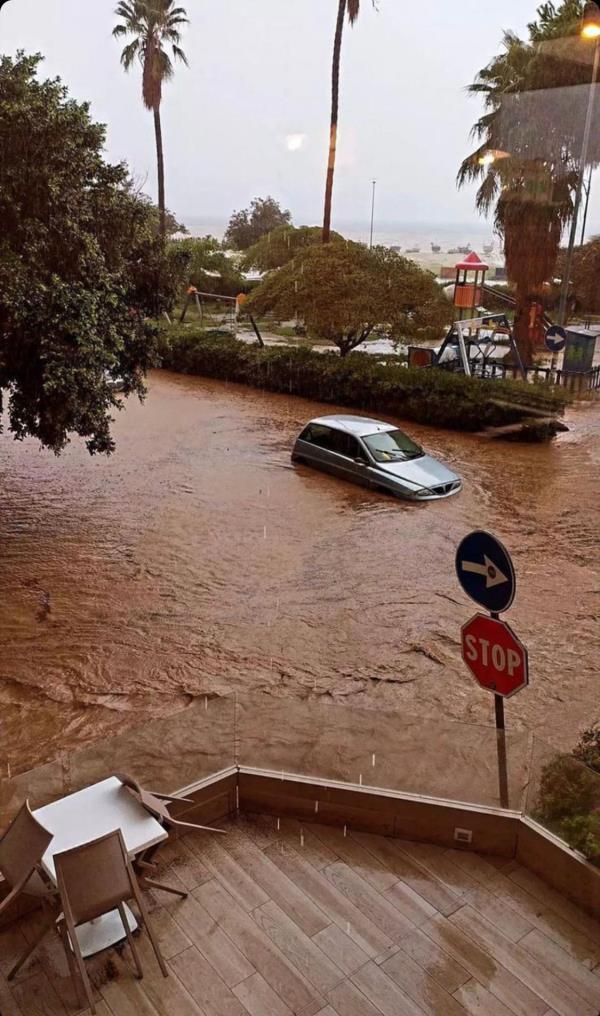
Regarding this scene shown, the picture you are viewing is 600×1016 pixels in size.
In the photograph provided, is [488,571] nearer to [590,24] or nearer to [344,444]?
[590,24]

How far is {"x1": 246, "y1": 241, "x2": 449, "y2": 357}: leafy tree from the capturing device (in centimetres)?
704

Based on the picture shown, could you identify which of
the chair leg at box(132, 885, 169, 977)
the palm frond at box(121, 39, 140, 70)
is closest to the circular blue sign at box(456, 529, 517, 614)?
the chair leg at box(132, 885, 169, 977)

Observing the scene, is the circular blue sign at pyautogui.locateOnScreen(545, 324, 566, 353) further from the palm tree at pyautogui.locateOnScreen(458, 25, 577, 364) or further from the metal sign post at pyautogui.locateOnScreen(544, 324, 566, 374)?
the palm tree at pyautogui.locateOnScreen(458, 25, 577, 364)

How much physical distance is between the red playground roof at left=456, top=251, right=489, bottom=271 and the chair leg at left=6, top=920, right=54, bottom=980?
431 centimetres

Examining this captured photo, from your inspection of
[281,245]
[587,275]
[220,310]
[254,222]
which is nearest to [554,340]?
[587,275]

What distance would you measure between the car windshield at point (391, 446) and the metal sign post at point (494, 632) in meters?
3.86

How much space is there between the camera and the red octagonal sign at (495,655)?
2326 mm

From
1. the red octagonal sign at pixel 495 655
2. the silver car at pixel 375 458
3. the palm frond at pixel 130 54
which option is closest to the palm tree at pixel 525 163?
the silver car at pixel 375 458

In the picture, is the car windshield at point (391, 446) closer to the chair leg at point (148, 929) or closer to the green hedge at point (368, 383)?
the green hedge at point (368, 383)

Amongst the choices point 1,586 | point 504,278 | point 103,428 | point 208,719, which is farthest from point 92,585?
point 504,278

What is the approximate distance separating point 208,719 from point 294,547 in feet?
10.5

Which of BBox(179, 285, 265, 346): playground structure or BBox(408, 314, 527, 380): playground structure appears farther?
BBox(179, 285, 265, 346): playground structure

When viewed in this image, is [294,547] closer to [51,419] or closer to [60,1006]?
[51,419]

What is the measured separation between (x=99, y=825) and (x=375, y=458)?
4.60 meters
